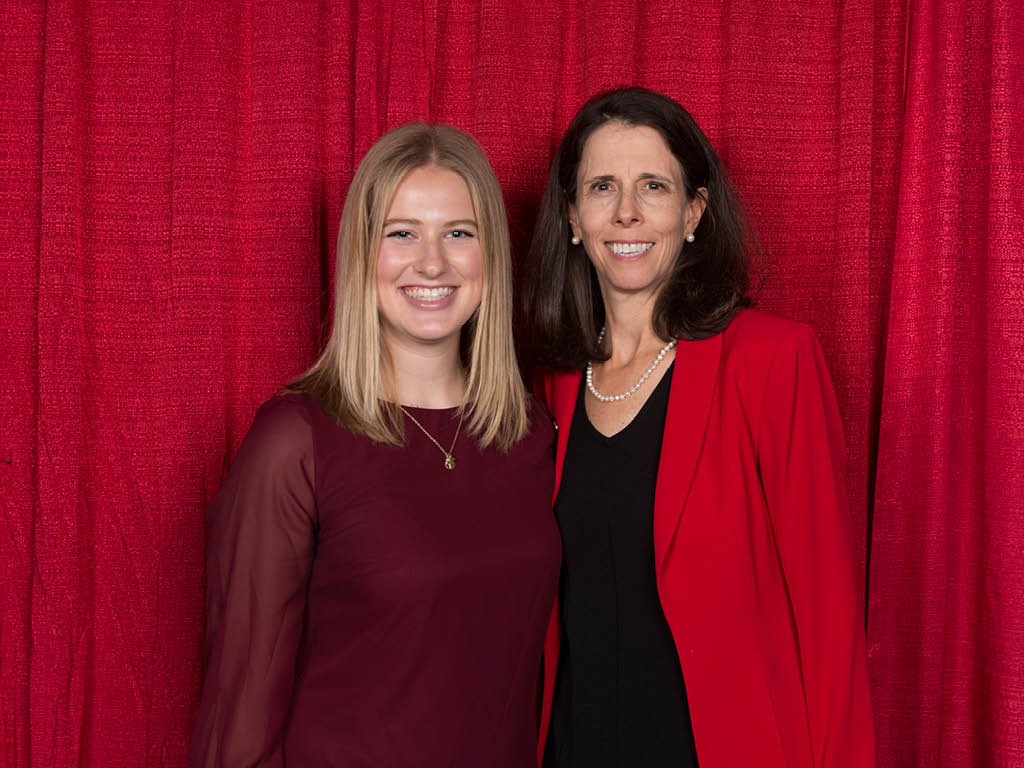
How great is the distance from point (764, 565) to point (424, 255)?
0.82 m

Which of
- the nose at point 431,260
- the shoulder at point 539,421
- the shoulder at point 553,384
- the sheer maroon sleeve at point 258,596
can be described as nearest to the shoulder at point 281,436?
the sheer maroon sleeve at point 258,596

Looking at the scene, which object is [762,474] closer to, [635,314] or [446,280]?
[635,314]

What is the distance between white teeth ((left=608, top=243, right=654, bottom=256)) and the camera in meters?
1.94

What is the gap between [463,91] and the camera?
7.46 feet

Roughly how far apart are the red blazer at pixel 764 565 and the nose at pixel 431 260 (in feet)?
1.62

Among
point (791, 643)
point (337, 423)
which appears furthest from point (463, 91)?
point (791, 643)

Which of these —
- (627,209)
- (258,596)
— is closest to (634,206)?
(627,209)

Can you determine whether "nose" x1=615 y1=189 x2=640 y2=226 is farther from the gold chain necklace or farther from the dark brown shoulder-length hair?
the gold chain necklace

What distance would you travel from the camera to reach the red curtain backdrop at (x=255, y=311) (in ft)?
6.92

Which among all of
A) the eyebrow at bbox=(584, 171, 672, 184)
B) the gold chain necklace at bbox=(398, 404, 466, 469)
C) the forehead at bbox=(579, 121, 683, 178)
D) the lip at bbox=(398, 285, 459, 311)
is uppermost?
the forehead at bbox=(579, 121, 683, 178)

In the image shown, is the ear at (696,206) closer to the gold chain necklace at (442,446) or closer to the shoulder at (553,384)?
the shoulder at (553,384)

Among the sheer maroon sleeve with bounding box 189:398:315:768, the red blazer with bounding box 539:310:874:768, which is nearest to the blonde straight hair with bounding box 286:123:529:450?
the sheer maroon sleeve with bounding box 189:398:315:768

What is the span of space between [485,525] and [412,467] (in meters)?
0.16

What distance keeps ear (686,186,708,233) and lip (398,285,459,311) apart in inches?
21.7
